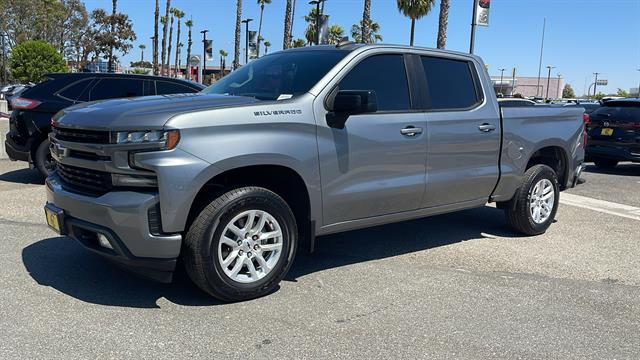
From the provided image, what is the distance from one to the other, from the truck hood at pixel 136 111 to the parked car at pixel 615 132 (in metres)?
10.2

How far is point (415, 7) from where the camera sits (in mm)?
31281

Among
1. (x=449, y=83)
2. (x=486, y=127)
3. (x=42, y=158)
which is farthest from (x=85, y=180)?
(x=42, y=158)

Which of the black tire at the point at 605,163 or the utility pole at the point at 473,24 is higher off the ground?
the utility pole at the point at 473,24

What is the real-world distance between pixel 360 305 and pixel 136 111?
2146 millimetres

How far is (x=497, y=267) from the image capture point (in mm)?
5363

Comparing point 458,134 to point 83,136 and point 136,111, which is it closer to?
point 136,111

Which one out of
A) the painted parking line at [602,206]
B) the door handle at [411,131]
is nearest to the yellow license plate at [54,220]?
the door handle at [411,131]

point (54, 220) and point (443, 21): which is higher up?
point (443, 21)

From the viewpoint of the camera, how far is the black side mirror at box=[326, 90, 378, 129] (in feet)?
14.2

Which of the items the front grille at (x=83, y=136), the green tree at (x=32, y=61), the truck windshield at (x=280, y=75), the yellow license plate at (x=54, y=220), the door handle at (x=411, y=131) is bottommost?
the yellow license plate at (x=54, y=220)

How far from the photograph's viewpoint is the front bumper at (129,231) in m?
3.73

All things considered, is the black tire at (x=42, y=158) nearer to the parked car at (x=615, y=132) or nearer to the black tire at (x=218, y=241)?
the black tire at (x=218, y=241)

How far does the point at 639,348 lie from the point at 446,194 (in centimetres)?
216

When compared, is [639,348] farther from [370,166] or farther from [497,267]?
[370,166]
